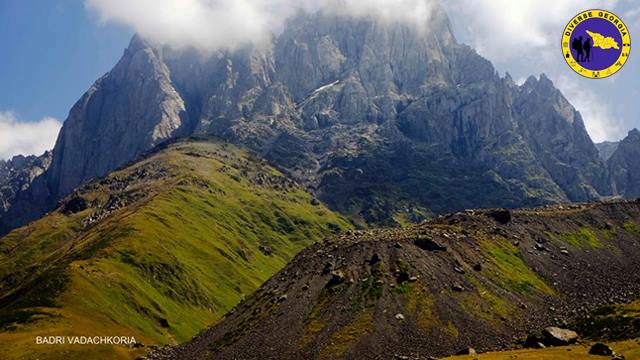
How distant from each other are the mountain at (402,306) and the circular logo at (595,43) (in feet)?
185

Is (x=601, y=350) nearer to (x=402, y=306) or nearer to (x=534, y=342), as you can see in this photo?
(x=534, y=342)

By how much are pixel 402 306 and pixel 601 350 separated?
→ 5450cm

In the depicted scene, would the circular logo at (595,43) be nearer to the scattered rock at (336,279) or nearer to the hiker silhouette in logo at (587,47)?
the hiker silhouette in logo at (587,47)

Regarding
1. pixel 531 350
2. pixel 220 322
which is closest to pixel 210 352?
pixel 220 322

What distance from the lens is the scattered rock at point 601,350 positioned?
11720 cm

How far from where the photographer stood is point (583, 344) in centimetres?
13500

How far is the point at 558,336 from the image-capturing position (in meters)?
140

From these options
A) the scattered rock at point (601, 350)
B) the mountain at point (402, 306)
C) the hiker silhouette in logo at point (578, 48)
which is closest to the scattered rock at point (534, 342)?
the mountain at point (402, 306)

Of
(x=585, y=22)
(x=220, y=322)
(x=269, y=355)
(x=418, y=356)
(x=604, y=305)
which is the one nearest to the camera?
(x=585, y=22)

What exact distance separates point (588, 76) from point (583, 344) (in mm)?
57562

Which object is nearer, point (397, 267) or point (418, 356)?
point (418, 356)

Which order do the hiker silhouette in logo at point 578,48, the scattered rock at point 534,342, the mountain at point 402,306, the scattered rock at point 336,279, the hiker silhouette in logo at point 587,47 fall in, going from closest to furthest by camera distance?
the hiker silhouette in logo at point 578,48 → the hiker silhouette in logo at point 587,47 → the scattered rock at point 534,342 → the mountain at point 402,306 → the scattered rock at point 336,279

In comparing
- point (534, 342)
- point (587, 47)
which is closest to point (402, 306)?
point (534, 342)

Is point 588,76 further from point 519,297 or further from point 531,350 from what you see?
point 519,297
